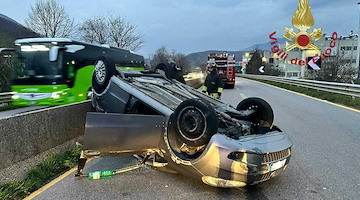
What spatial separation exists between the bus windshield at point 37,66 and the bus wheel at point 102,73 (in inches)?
289

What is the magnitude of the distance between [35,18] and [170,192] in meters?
31.5

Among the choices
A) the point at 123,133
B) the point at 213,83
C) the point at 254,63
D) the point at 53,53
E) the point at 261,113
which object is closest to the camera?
the point at 123,133

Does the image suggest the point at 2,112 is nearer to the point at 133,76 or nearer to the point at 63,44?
the point at 63,44

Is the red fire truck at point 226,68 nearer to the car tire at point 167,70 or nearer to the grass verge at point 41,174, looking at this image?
the car tire at point 167,70

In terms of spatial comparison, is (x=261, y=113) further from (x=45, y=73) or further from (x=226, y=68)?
(x=226, y=68)

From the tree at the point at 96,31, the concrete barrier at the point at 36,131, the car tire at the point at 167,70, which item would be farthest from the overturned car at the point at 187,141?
the tree at the point at 96,31

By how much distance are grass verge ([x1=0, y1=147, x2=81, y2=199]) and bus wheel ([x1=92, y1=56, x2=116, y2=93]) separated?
1.32 meters

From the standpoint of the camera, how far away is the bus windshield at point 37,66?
11.6 metres

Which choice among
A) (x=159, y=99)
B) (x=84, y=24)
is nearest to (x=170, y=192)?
(x=159, y=99)

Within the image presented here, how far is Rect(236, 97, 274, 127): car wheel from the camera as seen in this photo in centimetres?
471

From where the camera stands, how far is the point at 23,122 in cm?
468

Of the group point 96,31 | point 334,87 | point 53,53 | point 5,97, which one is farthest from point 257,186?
point 96,31

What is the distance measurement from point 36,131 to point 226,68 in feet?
69.9

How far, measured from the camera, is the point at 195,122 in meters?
3.56
